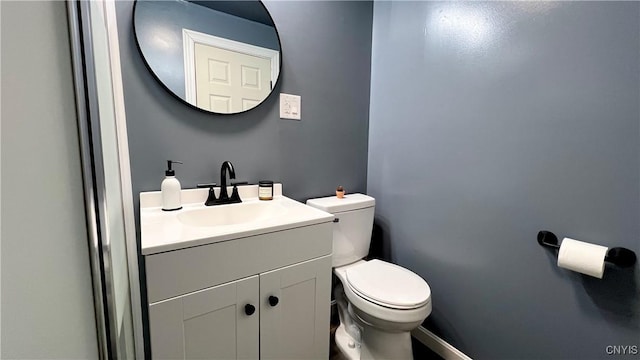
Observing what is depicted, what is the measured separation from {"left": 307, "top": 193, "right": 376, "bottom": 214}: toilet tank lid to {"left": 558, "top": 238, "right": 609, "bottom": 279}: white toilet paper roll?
81cm

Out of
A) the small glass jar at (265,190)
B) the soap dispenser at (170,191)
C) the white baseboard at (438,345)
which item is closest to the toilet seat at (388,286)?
the white baseboard at (438,345)

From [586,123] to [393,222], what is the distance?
3.12 feet

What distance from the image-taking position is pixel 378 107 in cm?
166

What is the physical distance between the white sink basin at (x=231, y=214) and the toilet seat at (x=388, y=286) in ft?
1.57

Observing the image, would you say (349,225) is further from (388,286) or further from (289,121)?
(289,121)

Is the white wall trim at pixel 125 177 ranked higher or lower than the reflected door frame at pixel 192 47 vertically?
lower

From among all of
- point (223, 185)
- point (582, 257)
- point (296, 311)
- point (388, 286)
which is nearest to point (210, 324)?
point (296, 311)

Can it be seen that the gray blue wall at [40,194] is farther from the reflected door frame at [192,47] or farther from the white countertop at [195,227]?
the reflected door frame at [192,47]

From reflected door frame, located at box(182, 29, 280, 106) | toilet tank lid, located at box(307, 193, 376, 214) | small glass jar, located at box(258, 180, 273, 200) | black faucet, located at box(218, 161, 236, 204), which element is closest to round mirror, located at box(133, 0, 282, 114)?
reflected door frame, located at box(182, 29, 280, 106)

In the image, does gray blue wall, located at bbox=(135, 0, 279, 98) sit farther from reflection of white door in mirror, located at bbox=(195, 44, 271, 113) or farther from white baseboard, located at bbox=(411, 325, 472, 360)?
white baseboard, located at bbox=(411, 325, 472, 360)

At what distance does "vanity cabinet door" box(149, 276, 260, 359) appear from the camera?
770mm

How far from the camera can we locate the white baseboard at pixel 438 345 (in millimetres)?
1305

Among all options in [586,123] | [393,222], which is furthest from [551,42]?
[393,222]

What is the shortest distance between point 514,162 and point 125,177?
1526mm
